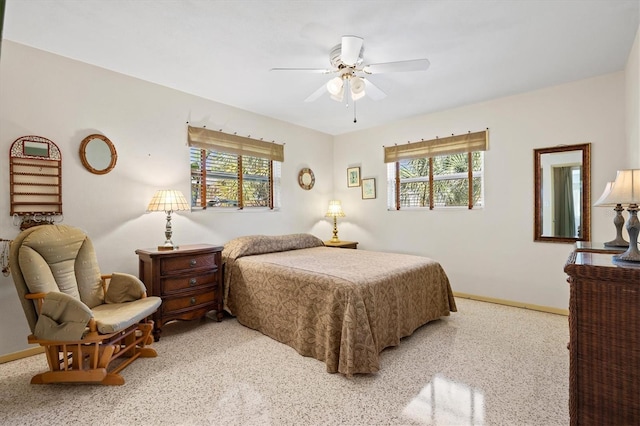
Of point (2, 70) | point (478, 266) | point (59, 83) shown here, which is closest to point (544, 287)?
point (478, 266)

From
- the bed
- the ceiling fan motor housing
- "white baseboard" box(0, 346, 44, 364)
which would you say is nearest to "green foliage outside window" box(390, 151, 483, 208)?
the bed

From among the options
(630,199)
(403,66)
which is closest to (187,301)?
(403,66)

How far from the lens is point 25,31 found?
8.43 feet

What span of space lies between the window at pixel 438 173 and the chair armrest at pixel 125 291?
11.4ft

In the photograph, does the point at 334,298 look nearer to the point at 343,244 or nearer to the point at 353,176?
the point at 343,244

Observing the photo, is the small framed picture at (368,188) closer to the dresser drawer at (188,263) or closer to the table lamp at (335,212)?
the table lamp at (335,212)

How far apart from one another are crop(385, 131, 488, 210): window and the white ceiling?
824mm

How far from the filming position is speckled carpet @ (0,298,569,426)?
6.53ft

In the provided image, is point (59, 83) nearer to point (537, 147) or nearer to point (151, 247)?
point (151, 247)

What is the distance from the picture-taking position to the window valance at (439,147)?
417cm

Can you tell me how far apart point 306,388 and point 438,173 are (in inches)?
133

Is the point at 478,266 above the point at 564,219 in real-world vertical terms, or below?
below

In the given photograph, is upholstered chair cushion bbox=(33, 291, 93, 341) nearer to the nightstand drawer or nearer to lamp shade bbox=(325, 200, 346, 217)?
the nightstand drawer

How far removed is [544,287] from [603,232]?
81 centimetres
